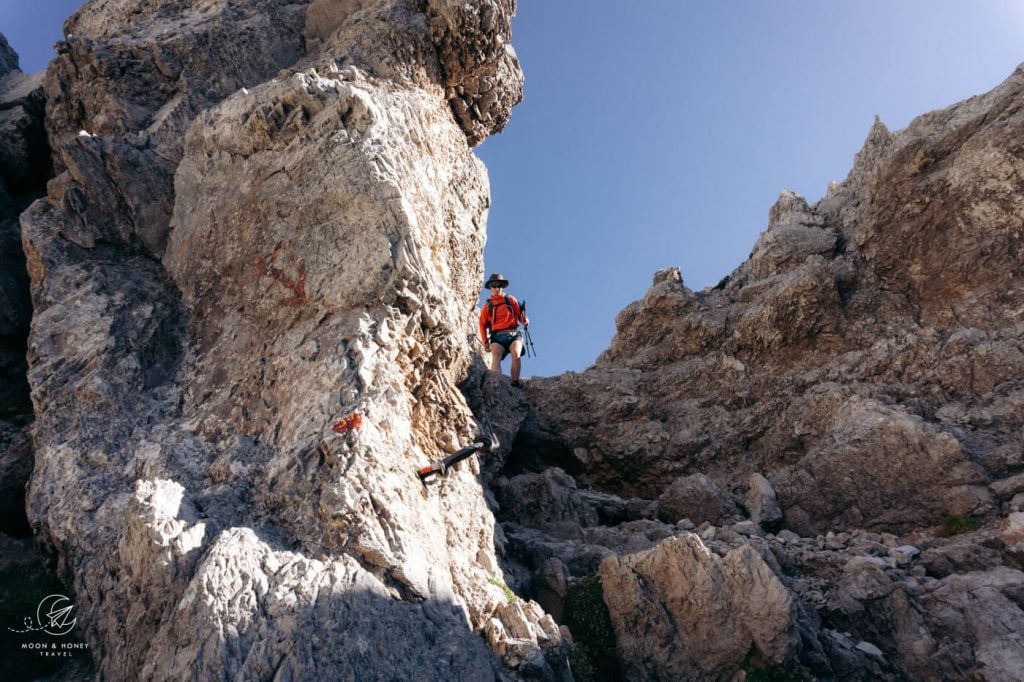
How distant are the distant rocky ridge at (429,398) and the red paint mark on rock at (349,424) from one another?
49 millimetres

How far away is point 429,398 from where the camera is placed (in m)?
13.9

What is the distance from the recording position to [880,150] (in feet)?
68.2

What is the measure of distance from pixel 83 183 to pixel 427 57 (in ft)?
33.2

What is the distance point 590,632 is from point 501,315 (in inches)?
377

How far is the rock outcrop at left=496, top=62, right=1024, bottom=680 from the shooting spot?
37.6 feet


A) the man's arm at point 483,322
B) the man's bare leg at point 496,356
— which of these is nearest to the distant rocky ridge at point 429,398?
the man's bare leg at point 496,356

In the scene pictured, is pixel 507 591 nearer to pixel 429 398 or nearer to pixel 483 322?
pixel 429 398

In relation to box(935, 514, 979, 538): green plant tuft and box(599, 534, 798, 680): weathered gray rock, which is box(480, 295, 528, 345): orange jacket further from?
box(935, 514, 979, 538): green plant tuft

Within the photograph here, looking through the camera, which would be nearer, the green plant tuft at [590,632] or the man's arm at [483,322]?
the green plant tuft at [590,632]

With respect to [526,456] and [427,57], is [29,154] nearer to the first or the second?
[427,57]

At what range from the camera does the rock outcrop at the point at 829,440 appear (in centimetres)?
1145

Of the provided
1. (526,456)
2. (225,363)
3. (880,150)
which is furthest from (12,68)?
(880,150)

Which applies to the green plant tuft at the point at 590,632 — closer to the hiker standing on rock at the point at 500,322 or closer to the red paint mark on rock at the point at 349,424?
the red paint mark on rock at the point at 349,424

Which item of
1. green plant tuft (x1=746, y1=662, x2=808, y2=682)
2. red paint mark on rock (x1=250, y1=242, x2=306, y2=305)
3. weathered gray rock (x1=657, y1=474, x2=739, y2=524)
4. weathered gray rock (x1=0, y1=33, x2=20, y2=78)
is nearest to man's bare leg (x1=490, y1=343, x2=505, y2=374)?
weathered gray rock (x1=657, y1=474, x2=739, y2=524)
